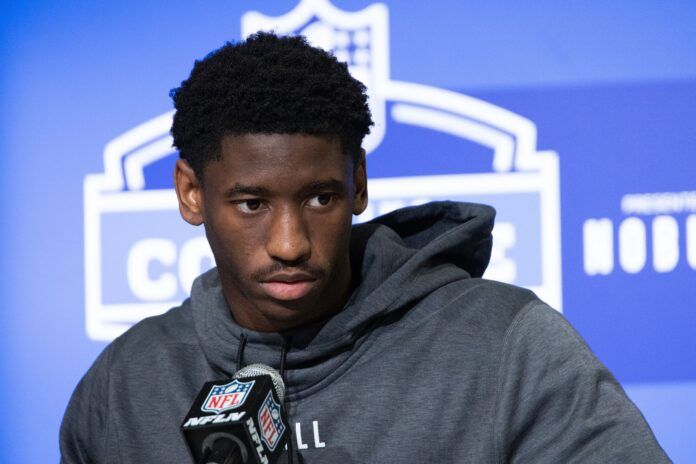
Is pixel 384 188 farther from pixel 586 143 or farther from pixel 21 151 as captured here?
pixel 21 151

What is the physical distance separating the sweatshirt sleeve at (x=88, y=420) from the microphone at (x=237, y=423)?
1.65 feet

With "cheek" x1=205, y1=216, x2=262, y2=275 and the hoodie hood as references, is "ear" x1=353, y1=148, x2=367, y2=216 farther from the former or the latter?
"cheek" x1=205, y1=216, x2=262, y2=275

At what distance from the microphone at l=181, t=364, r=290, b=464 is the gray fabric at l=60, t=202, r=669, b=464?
0.79 feet

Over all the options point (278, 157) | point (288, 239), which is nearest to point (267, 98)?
point (278, 157)

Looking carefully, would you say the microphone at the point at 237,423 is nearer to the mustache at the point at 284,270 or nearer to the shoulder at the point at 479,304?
the mustache at the point at 284,270

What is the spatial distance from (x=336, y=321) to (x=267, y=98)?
33cm

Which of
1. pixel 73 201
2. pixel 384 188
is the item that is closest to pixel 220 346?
pixel 384 188

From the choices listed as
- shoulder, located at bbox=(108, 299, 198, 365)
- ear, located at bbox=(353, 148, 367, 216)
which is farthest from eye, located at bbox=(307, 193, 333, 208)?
shoulder, located at bbox=(108, 299, 198, 365)

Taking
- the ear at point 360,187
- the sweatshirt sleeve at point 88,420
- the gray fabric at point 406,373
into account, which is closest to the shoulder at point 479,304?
the gray fabric at point 406,373

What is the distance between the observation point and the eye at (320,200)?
1269 mm

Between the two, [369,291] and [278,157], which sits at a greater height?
[278,157]

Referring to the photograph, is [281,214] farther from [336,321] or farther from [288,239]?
[336,321]

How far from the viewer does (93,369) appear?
1.60 metres

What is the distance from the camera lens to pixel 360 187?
1423mm
